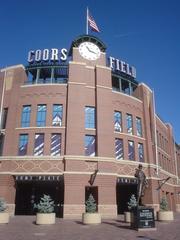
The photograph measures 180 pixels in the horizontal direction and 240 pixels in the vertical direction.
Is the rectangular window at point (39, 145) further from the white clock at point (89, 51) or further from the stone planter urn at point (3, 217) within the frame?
the white clock at point (89, 51)

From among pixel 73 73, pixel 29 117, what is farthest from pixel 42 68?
pixel 29 117

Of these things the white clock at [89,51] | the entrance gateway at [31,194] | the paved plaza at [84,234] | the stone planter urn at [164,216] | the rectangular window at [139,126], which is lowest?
the paved plaza at [84,234]

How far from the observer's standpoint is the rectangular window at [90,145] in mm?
29983

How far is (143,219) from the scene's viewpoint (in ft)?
55.0

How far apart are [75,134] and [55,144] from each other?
2.72 meters

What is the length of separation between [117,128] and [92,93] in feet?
18.3

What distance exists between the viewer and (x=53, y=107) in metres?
31.7

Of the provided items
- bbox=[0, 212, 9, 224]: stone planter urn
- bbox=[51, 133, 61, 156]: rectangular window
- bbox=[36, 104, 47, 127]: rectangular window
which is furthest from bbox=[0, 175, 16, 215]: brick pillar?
bbox=[0, 212, 9, 224]: stone planter urn

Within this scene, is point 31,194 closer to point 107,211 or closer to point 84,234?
point 107,211

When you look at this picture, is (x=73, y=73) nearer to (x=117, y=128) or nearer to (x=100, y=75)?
(x=100, y=75)

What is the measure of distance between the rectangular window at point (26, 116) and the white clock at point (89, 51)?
1079 cm

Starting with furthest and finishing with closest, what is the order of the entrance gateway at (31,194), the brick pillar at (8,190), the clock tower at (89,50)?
the clock tower at (89,50) < the entrance gateway at (31,194) < the brick pillar at (8,190)

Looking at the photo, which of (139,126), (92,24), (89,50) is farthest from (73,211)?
(92,24)

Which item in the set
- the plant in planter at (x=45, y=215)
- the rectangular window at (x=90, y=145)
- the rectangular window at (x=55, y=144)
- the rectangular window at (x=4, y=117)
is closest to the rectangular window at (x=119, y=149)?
the rectangular window at (x=90, y=145)
